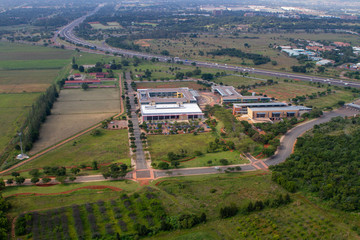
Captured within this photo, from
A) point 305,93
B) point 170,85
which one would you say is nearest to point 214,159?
point 170,85

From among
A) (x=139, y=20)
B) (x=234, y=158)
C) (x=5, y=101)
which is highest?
(x=139, y=20)

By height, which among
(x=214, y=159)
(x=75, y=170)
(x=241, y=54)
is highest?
(x=241, y=54)

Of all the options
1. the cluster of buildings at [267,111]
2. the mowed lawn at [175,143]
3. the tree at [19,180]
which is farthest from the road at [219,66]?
the tree at [19,180]

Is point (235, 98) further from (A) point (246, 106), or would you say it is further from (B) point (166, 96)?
(B) point (166, 96)

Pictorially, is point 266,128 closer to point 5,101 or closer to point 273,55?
point 5,101

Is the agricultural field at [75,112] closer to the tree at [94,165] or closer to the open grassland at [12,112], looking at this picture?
the open grassland at [12,112]

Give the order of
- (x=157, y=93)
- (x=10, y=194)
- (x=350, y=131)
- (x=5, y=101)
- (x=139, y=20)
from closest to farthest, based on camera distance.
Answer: (x=10, y=194)
(x=350, y=131)
(x=5, y=101)
(x=157, y=93)
(x=139, y=20)

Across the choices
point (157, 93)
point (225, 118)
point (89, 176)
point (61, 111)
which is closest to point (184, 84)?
point (157, 93)
